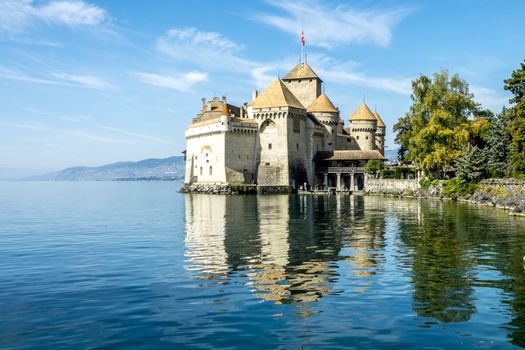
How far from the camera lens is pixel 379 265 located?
1794 cm

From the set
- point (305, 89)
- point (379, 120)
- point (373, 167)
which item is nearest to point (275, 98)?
point (305, 89)

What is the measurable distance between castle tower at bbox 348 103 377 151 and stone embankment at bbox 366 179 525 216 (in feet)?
38.2

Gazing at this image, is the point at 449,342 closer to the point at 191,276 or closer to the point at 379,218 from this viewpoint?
the point at 191,276

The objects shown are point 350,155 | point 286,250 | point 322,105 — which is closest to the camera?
point 286,250

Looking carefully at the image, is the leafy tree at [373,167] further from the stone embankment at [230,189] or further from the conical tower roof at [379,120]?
the conical tower roof at [379,120]

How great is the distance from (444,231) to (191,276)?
51.1 ft

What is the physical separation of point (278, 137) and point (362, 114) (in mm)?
16901

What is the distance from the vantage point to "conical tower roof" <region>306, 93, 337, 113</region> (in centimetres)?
7794

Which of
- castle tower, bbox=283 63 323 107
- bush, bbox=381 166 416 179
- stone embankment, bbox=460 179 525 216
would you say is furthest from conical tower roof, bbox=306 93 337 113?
stone embankment, bbox=460 179 525 216

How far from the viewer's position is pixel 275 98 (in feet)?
239

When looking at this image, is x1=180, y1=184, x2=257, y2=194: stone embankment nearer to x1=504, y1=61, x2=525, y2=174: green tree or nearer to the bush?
the bush

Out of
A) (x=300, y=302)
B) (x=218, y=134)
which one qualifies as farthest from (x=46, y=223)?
(x=218, y=134)

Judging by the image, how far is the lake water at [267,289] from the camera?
10570 millimetres

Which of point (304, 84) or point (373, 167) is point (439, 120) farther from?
point (304, 84)
